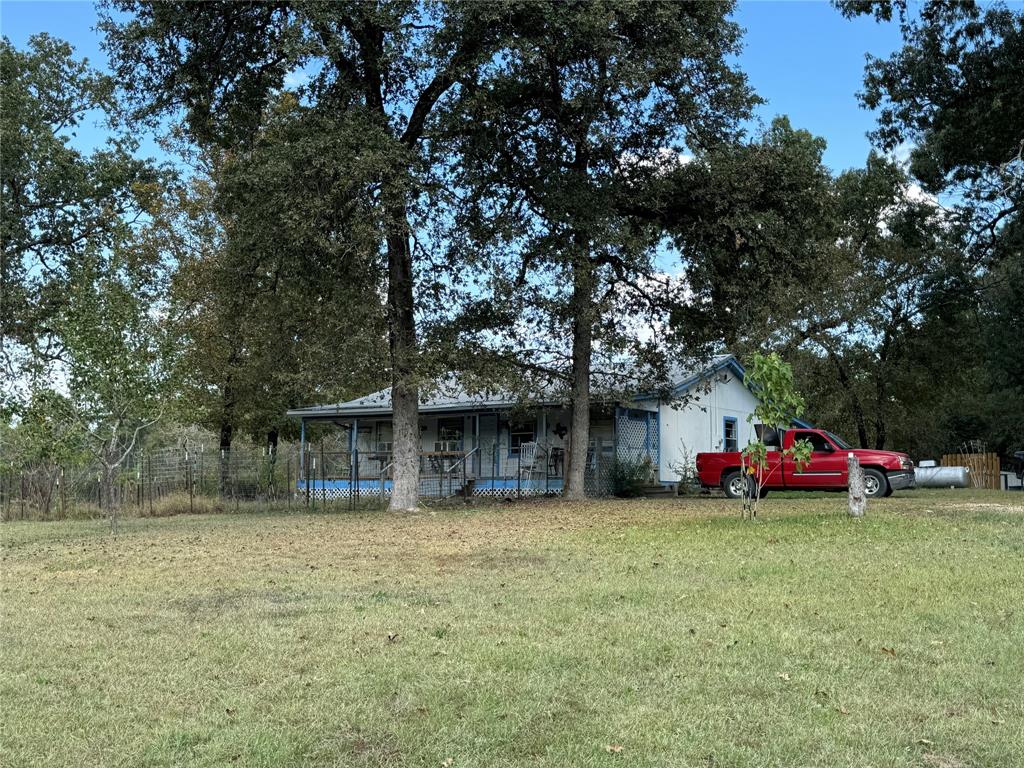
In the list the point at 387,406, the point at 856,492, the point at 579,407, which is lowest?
the point at 856,492

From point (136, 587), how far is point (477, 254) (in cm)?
1196

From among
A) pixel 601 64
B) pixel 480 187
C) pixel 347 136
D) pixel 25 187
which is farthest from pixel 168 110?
pixel 25 187

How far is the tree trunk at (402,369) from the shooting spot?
19797mm

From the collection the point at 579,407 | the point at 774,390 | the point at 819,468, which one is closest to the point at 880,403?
the point at 819,468

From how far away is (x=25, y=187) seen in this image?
31062mm

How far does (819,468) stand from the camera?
76.1ft

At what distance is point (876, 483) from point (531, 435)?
34.6ft

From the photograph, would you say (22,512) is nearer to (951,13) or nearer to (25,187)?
(25,187)

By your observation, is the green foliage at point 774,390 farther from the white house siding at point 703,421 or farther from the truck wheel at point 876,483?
the white house siding at point 703,421

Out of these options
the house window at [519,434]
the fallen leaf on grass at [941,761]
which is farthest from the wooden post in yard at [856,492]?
the house window at [519,434]

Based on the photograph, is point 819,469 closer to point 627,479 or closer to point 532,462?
point 627,479

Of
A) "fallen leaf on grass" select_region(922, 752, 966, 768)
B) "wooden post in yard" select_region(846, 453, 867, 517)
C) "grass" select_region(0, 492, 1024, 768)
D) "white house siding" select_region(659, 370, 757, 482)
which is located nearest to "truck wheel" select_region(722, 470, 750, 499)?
"white house siding" select_region(659, 370, 757, 482)

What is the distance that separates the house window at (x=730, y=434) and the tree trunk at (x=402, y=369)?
13954 mm

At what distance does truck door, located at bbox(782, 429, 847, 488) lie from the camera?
2292 centimetres
